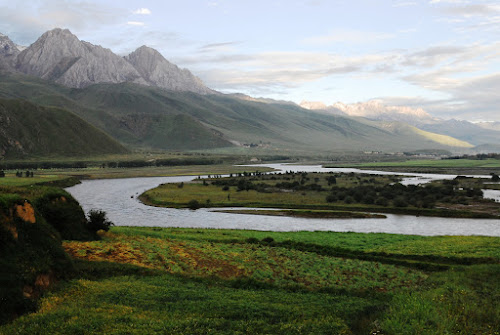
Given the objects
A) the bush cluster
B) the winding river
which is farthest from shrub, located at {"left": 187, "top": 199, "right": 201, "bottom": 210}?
the bush cluster

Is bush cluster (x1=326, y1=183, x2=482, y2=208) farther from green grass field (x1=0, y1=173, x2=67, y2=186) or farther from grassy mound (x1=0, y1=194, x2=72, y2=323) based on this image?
green grass field (x1=0, y1=173, x2=67, y2=186)

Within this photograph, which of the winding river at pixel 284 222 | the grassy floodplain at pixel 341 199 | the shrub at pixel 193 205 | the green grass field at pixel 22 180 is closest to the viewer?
the winding river at pixel 284 222

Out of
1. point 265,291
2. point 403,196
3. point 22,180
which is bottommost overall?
point 265,291

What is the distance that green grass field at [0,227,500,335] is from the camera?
1953 centimetres

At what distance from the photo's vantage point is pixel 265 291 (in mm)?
26609

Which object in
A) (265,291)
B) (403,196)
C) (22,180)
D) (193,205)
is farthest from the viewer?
(22,180)

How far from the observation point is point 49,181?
125m

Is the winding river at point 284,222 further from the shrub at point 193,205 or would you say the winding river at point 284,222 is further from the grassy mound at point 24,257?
the grassy mound at point 24,257

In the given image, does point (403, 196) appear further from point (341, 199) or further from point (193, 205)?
point (193, 205)

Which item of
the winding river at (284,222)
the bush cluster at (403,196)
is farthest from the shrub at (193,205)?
the bush cluster at (403,196)

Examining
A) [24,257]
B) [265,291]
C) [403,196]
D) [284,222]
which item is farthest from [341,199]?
[24,257]

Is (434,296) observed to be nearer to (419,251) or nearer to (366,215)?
(419,251)

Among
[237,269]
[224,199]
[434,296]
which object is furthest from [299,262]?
[224,199]

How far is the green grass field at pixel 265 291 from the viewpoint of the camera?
1953cm
